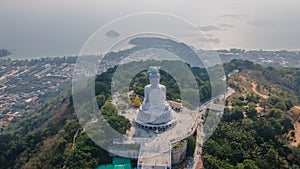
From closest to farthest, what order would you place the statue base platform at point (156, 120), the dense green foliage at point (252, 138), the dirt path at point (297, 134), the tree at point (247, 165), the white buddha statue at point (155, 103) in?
the tree at point (247, 165) → the dense green foliage at point (252, 138) → the statue base platform at point (156, 120) → the white buddha statue at point (155, 103) → the dirt path at point (297, 134)

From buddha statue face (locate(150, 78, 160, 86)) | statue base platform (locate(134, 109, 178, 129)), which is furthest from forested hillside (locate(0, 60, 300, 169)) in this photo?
buddha statue face (locate(150, 78, 160, 86))

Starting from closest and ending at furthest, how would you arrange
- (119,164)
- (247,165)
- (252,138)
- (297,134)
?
1. (247,165)
2. (119,164)
3. (252,138)
4. (297,134)

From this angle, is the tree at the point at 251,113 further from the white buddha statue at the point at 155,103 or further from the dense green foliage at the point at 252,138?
the white buddha statue at the point at 155,103

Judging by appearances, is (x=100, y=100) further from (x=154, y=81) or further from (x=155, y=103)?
(x=154, y=81)

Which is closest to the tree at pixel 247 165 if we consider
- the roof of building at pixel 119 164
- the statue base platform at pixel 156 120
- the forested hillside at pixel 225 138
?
the forested hillside at pixel 225 138

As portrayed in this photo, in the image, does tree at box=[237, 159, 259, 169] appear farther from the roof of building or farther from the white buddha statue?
the roof of building

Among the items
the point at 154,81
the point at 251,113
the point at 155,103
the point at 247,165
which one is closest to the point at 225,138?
the point at 247,165

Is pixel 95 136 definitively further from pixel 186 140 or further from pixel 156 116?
pixel 186 140

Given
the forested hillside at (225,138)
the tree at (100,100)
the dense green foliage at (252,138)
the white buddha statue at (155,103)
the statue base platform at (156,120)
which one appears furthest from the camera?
the tree at (100,100)

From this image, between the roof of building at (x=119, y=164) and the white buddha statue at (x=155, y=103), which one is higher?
the white buddha statue at (x=155, y=103)
